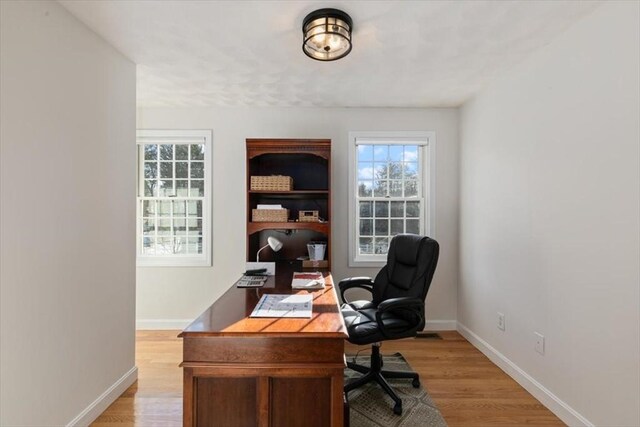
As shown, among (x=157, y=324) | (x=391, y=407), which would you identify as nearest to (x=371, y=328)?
(x=391, y=407)

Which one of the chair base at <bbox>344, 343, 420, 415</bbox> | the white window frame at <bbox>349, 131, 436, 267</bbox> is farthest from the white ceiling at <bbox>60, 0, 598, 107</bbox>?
the chair base at <bbox>344, 343, 420, 415</bbox>

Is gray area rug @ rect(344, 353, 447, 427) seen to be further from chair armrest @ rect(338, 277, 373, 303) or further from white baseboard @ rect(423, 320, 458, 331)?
white baseboard @ rect(423, 320, 458, 331)

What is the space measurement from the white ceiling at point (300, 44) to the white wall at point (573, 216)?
26 centimetres

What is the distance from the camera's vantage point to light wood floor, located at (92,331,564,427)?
2.19 metres

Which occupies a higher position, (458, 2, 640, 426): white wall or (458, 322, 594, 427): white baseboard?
(458, 2, 640, 426): white wall

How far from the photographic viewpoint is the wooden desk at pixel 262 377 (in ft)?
4.98

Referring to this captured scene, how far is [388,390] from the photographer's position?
2.34 m

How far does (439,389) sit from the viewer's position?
2543 millimetres

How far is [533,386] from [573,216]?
1300 millimetres

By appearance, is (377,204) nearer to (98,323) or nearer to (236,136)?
(236,136)

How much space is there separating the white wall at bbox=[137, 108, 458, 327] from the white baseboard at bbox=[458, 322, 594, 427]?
67 cm

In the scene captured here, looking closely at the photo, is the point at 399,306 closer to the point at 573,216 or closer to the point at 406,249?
the point at 406,249

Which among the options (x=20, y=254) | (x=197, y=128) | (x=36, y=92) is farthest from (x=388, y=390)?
(x=197, y=128)

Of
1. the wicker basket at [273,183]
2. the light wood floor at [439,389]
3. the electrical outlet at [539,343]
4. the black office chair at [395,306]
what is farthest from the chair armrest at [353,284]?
the electrical outlet at [539,343]
